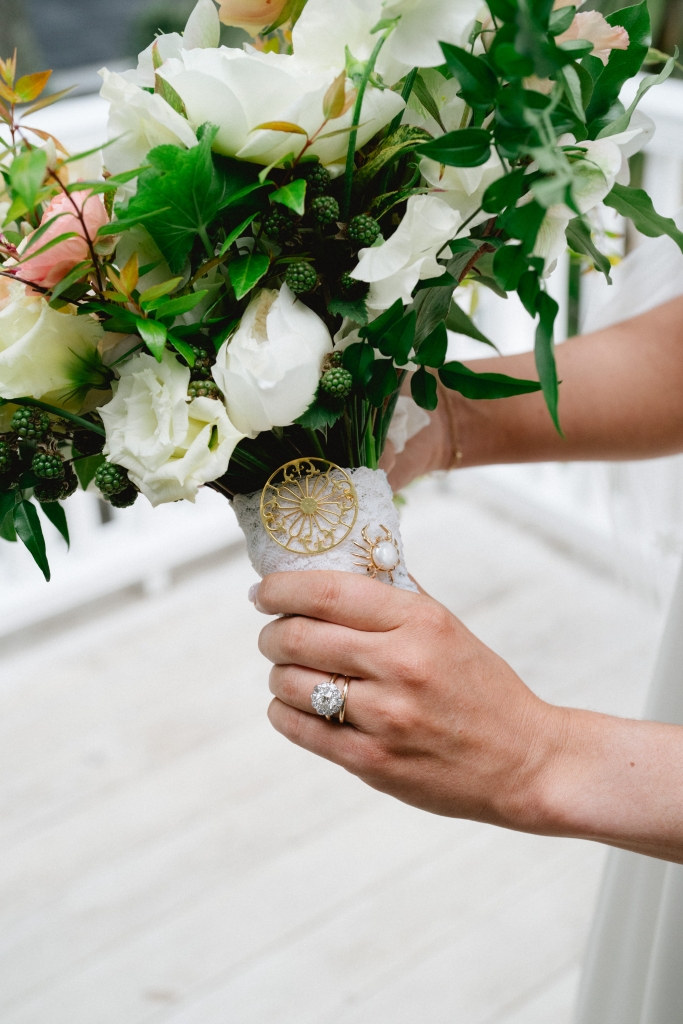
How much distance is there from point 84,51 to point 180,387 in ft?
19.2

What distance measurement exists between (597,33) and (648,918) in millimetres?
958

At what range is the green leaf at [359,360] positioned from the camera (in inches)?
22.6

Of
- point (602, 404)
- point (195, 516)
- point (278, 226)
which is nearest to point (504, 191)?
point (278, 226)

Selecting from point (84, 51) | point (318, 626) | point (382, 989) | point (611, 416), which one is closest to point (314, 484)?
point (318, 626)

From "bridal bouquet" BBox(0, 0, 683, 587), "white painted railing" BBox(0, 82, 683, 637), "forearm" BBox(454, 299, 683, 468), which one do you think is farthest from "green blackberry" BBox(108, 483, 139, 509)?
"white painted railing" BBox(0, 82, 683, 637)

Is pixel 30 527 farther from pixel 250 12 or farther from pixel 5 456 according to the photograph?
pixel 250 12

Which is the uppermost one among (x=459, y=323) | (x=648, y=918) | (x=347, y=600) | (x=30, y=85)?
(x=30, y=85)

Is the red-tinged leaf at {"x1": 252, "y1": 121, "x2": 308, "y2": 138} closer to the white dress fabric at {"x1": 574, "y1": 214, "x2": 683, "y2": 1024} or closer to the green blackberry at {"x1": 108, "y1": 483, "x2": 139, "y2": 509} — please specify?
the green blackberry at {"x1": 108, "y1": 483, "x2": 139, "y2": 509}

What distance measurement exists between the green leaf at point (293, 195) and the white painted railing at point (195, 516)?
145 cm

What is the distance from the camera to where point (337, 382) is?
576 mm

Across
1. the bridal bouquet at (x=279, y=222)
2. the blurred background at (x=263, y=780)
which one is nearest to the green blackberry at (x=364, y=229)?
the bridal bouquet at (x=279, y=222)

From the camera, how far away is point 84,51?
558 centimetres

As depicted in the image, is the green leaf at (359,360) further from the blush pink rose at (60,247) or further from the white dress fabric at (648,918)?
A: the white dress fabric at (648,918)

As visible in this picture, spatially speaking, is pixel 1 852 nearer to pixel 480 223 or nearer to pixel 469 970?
pixel 469 970
